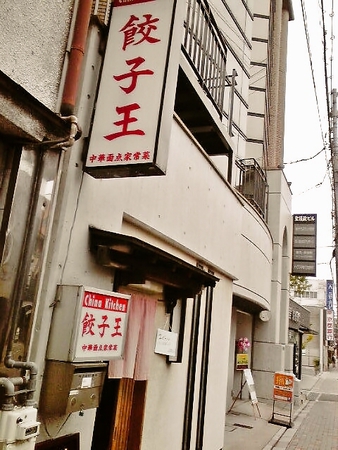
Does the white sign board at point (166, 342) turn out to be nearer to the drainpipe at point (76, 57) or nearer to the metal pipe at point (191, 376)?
the metal pipe at point (191, 376)

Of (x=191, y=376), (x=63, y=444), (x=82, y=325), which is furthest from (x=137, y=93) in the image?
(x=191, y=376)

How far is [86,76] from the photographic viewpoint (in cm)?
456

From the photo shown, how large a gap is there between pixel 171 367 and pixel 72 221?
3.52m

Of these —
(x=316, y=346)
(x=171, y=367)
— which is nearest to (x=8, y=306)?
(x=171, y=367)

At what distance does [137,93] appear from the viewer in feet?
14.0

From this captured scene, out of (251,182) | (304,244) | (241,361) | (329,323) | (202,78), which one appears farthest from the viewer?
(329,323)

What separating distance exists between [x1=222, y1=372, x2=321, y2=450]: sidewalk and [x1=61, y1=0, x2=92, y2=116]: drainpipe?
9.19 metres

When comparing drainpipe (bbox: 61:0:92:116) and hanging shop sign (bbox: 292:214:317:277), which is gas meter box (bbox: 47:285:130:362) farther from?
hanging shop sign (bbox: 292:214:317:277)

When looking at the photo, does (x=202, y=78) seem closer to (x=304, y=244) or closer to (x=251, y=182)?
(x=251, y=182)

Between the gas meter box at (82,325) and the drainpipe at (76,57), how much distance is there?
1.91m

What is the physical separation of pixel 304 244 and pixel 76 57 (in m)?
17.8

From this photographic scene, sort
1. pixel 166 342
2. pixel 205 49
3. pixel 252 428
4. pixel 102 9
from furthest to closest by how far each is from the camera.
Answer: pixel 252 428 < pixel 205 49 < pixel 166 342 < pixel 102 9

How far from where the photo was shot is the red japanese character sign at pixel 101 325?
156 inches

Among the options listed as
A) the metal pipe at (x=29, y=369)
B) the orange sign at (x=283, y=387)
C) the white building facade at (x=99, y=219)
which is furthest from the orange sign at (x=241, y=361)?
the metal pipe at (x=29, y=369)
